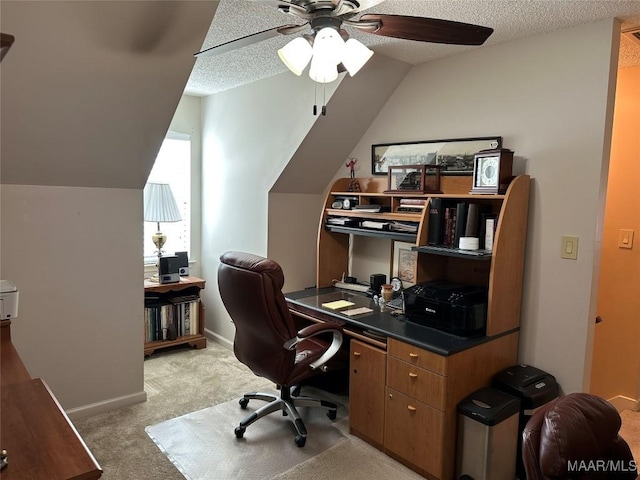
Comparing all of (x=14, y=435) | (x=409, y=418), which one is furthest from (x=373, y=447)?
(x=14, y=435)

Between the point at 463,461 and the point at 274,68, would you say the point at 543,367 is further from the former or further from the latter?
the point at 274,68

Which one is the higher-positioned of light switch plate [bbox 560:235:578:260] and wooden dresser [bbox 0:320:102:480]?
light switch plate [bbox 560:235:578:260]

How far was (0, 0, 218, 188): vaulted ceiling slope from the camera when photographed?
1848 millimetres

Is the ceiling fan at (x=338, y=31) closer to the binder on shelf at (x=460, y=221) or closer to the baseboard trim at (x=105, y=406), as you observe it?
the binder on shelf at (x=460, y=221)

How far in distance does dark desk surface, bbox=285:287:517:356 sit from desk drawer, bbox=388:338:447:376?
0.03 metres

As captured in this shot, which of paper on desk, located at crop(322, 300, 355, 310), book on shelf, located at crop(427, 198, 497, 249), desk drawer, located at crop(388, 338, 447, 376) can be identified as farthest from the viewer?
paper on desk, located at crop(322, 300, 355, 310)

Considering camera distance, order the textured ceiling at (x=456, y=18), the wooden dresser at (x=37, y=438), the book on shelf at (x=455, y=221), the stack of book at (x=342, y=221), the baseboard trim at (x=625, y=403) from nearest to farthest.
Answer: the wooden dresser at (x=37, y=438) → the textured ceiling at (x=456, y=18) → the book on shelf at (x=455, y=221) → the baseboard trim at (x=625, y=403) → the stack of book at (x=342, y=221)

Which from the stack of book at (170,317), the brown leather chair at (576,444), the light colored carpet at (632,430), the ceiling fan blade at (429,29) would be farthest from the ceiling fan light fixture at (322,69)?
the stack of book at (170,317)

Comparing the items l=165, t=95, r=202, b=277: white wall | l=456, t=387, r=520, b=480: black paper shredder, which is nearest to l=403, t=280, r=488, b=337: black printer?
l=456, t=387, r=520, b=480: black paper shredder

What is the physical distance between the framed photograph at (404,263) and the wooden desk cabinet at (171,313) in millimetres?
1844

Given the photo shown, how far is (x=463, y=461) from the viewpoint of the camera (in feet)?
7.23

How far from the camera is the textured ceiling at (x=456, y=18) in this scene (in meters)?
2.07

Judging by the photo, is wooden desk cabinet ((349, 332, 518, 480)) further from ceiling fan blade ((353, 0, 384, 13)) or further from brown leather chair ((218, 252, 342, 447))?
ceiling fan blade ((353, 0, 384, 13))

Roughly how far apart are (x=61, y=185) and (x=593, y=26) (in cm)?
302
